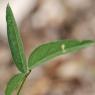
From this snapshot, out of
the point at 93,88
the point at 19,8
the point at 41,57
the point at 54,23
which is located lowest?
the point at 93,88

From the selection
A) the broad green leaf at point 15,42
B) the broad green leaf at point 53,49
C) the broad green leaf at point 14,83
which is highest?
the broad green leaf at point 15,42

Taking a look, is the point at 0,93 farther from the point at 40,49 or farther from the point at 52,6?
the point at 40,49

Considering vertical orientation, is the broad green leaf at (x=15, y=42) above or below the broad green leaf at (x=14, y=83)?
above

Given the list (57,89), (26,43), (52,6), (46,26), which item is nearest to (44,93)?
(57,89)

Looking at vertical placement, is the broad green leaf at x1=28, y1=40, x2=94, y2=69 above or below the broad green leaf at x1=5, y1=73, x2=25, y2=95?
above

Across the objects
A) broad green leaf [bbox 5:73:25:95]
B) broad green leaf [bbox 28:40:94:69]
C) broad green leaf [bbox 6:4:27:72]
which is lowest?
broad green leaf [bbox 5:73:25:95]

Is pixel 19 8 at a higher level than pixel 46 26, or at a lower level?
higher
